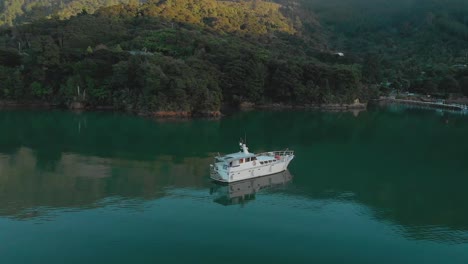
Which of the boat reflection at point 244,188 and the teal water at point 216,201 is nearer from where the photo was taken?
the teal water at point 216,201

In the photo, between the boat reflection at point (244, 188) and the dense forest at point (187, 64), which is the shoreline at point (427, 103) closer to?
the dense forest at point (187, 64)

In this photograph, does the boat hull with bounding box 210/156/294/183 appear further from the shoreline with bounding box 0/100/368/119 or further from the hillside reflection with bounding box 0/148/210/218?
the shoreline with bounding box 0/100/368/119

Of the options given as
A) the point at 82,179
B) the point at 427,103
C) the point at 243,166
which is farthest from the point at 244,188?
the point at 427,103

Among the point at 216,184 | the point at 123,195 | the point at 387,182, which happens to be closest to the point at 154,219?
the point at 123,195

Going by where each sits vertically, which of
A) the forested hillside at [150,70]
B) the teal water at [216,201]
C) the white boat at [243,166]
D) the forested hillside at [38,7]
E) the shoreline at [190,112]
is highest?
the forested hillside at [38,7]

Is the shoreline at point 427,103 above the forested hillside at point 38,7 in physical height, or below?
below

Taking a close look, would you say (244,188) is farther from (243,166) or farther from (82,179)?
(82,179)

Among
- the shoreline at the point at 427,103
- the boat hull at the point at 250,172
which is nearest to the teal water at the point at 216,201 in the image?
the boat hull at the point at 250,172

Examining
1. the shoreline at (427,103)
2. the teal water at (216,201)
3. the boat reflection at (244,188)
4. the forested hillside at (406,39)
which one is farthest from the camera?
the forested hillside at (406,39)
